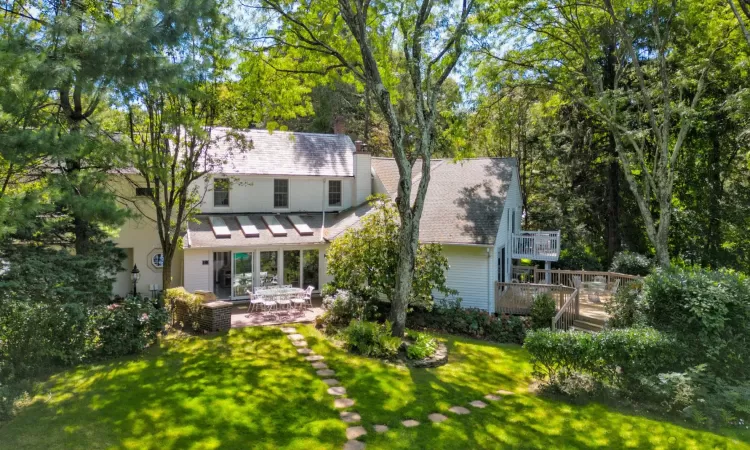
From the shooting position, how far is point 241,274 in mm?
19078

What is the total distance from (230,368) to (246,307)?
23.9 ft

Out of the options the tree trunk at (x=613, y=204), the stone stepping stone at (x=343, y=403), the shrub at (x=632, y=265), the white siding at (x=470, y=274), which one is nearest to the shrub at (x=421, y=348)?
the stone stepping stone at (x=343, y=403)

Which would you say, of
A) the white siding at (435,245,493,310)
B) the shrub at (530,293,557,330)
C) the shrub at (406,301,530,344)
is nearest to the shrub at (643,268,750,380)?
the shrub at (530,293,557,330)

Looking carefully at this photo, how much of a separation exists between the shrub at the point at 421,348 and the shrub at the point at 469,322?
2.75m

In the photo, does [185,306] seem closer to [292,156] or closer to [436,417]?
[292,156]

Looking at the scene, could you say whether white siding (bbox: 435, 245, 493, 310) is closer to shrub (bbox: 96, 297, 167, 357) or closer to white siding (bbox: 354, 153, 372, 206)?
white siding (bbox: 354, 153, 372, 206)

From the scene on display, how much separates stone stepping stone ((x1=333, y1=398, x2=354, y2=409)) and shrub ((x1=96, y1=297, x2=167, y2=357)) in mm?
6027

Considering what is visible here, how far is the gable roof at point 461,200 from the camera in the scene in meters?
17.2

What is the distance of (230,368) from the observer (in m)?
10.9

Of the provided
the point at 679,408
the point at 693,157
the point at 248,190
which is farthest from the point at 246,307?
the point at 693,157

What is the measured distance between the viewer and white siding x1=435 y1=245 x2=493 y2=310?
16828 millimetres

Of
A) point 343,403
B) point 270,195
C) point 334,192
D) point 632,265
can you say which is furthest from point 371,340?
point 632,265

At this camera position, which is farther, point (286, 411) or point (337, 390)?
point (337, 390)

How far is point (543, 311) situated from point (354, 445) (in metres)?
10.0
